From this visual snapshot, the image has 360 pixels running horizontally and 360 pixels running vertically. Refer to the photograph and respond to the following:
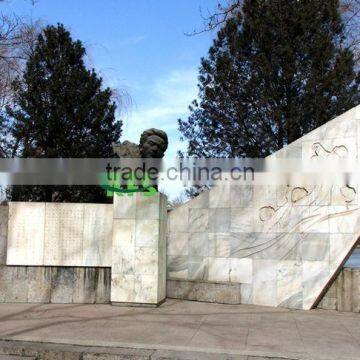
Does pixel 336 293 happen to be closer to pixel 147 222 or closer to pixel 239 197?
pixel 239 197

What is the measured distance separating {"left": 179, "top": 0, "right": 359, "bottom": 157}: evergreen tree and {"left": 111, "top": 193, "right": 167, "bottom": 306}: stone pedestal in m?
9.27

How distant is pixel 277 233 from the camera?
32.2 feet

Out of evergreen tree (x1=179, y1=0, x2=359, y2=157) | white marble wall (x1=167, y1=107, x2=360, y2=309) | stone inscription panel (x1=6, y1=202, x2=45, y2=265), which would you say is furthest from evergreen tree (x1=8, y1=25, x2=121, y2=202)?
white marble wall (x1=167, y1=107, x2=360, y2=309)

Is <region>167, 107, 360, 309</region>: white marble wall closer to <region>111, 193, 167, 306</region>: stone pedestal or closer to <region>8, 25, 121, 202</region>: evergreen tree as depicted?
<region>111, 193, 167, 306</region>: stone pedestal

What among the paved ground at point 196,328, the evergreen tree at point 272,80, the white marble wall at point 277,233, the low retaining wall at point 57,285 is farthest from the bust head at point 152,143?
the evergreen tree at point 272,80

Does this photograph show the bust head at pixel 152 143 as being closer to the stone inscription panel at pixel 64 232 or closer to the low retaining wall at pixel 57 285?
the stone inscription panel at pixel 64 232

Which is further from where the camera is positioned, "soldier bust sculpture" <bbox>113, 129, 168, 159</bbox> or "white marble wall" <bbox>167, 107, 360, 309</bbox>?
"soldier bust sculpture" <bbox>113, 129, 168, 159</bbox>

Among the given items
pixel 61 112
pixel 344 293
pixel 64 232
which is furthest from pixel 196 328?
pixel 61 112

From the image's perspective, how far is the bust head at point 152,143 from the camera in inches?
405

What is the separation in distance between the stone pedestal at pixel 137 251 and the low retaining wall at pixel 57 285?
45 cm

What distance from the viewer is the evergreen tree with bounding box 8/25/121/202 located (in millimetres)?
20469

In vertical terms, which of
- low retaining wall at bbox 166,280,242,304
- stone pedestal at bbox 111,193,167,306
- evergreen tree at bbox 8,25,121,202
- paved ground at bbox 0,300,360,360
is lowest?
paved ground at bbox 0,300,360,360

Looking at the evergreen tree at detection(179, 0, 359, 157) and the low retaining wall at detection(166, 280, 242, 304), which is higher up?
the evergreen tree at detection(179, 0, 359, 157)

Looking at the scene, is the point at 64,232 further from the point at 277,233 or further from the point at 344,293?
the point at 344,293
